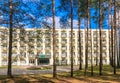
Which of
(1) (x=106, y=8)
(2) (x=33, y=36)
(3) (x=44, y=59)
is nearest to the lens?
(2) (x=33, y=36)

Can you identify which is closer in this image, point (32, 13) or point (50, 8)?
point (32, 13)

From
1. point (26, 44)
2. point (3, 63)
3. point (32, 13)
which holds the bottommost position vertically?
point (3, 63)

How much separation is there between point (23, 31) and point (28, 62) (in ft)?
233

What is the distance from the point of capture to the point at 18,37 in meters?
17.3

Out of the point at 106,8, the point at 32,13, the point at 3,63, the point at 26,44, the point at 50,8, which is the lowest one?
the point at 3,63

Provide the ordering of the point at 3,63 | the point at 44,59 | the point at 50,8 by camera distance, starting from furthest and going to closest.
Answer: the point at 44,59 → the point at 3,63 → the point at 50,8

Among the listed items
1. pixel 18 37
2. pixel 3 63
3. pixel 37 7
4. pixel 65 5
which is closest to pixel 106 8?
pixel 65 5

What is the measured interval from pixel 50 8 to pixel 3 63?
203 ft

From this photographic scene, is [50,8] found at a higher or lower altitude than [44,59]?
higher

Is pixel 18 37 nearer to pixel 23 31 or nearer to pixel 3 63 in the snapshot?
pixel 23 31

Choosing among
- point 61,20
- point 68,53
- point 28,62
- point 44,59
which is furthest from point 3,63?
point 61,20

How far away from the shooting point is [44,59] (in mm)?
87250

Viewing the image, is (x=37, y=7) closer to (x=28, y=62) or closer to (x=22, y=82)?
(x=22, y=82)

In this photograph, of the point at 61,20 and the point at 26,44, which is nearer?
the point at 26,44
